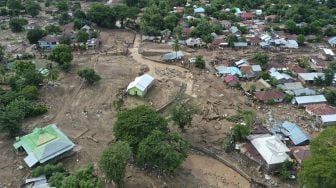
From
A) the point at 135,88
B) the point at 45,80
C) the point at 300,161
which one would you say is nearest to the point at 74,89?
the point at 45,80

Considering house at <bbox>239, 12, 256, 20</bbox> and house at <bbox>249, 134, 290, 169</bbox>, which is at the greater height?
house at <bbox>239, 12, 256, 20</bbox>

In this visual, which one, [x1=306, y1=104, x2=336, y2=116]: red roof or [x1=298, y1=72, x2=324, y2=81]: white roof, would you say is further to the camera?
[x1=298, y1=72, x2=324, y2=81]: white roof

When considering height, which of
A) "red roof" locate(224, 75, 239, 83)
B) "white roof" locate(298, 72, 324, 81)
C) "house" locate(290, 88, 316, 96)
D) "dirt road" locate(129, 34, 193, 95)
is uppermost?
"white roof" locate(298, 72, 324, 81)

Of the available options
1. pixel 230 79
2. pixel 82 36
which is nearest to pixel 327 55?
pixel 230 79

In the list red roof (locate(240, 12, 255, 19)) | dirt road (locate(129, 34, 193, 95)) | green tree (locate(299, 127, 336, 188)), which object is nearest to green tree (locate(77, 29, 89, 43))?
dirt road (locate(129, 34, 193, 95))

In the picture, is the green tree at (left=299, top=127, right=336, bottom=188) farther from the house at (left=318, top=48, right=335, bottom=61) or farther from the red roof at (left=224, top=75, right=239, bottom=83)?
the house at (left=318, top=48, right=335, bottom=61)

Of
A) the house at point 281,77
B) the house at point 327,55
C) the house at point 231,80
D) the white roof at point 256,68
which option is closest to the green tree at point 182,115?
the house at point 231,80

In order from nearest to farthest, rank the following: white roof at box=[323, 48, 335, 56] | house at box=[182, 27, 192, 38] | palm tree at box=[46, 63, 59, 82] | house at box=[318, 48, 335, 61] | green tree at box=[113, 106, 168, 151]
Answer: green tree at box=[113, 106, 168, 151]
palm tree at box=[46, 63, 59, 82]
house at box=[318, 48, 335, 61]
white roof at box=[323, 48, 335, 56]
house at box=[182, 27, 192, 38]
